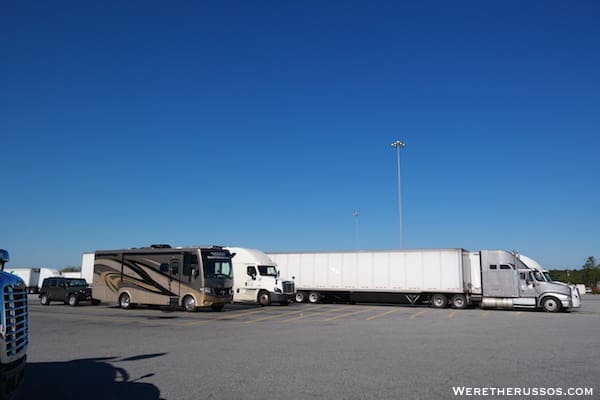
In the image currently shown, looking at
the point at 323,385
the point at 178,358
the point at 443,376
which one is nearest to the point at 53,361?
the point at 178,358

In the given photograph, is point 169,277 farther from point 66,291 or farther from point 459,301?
point 459,301

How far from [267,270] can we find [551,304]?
16.0 metres

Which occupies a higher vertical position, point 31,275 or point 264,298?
point 31,275

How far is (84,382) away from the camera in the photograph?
7484mm

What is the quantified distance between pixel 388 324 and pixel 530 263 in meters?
13.8

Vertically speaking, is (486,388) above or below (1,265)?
below

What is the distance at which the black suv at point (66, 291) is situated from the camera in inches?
1100

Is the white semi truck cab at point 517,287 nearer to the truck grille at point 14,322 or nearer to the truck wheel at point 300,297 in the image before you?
the truck wheel at point 300,297

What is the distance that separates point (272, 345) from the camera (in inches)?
449

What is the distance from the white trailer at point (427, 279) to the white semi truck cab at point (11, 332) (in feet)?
80.3

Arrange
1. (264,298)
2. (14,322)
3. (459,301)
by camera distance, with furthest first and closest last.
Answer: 1. (264,298)
2. (459,301)
3. (14,322)

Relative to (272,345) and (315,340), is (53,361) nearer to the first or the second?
(272,345)

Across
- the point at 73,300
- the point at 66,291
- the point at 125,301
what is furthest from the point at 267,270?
the point at 66,291

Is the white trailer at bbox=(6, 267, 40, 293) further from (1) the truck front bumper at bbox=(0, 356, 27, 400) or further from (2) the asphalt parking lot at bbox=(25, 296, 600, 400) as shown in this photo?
(1) the truck front bumper at bbox=(0, 356, 27, 400)
